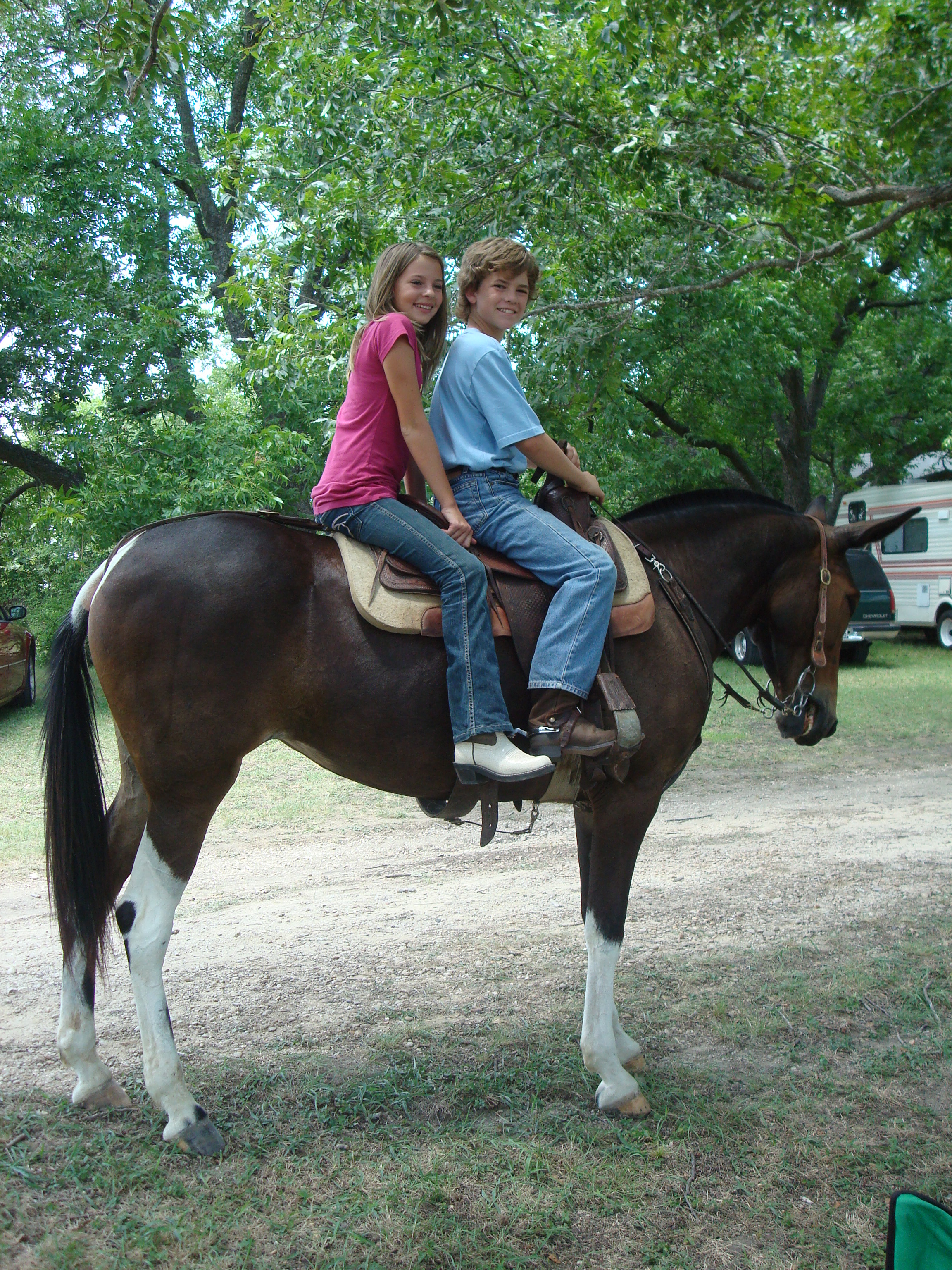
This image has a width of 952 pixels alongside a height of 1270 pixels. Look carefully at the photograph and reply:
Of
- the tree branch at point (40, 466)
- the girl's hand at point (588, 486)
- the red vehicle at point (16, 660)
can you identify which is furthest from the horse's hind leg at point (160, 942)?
the tree branch at point (40, 466)

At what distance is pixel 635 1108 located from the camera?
11.1 ft

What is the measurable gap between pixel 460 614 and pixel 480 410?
805 millimetres

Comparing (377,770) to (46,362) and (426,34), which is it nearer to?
(426,34)

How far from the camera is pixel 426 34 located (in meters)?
7.01

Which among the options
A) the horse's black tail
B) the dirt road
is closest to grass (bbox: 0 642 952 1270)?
the dirt road

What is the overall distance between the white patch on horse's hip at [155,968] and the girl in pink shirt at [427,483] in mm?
1060

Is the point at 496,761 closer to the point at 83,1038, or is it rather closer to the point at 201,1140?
the point at 201,1140

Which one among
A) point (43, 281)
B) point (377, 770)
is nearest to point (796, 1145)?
point (377, 770)

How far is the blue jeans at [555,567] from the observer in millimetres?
3273

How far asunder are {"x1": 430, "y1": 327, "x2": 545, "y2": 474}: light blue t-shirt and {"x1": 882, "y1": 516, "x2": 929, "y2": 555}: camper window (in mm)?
20135

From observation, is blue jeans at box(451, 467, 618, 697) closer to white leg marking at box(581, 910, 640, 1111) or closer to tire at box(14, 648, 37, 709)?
white leg marking at box(581, 910, 640, 1111)

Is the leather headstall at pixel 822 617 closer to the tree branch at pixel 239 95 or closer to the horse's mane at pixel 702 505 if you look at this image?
the horse's mane at pixel 702 505

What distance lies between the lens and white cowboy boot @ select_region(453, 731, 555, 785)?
3191 millimetres

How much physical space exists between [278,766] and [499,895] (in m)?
4.84
